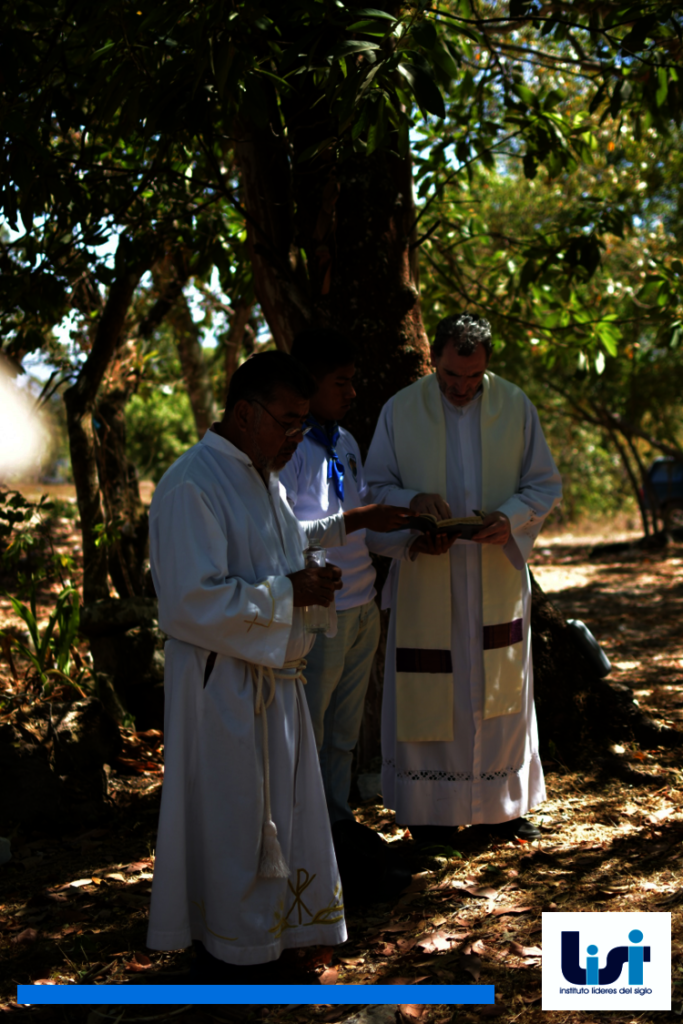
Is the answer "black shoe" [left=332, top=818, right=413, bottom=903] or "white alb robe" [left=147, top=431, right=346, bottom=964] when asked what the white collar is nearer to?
"white alb robe" [left=147, top=431, right=346, bottom=964]

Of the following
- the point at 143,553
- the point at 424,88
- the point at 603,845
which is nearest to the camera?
the point at 424,88

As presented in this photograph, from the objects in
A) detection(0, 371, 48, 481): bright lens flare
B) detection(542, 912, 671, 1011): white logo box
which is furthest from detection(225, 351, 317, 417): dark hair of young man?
detection(0, 371, 48, 481): bright lens flare

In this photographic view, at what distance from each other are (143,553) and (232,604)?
533 centimetres

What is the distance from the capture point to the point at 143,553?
793cm

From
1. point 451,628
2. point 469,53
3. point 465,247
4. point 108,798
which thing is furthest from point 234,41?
point 465,247

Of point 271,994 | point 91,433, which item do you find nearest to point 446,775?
point 271,994

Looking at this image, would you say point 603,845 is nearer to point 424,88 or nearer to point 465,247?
point 424,88

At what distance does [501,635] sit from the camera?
162 inches

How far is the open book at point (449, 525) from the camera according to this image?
374cm

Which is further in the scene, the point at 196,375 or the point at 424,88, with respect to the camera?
the point at 196,375

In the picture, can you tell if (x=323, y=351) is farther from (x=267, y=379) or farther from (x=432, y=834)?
(x=432, y=834)

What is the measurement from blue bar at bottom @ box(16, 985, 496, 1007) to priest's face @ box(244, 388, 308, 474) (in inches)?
65.5

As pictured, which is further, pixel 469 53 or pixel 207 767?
pixel 469 53

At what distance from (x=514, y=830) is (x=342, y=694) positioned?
1090 mm
